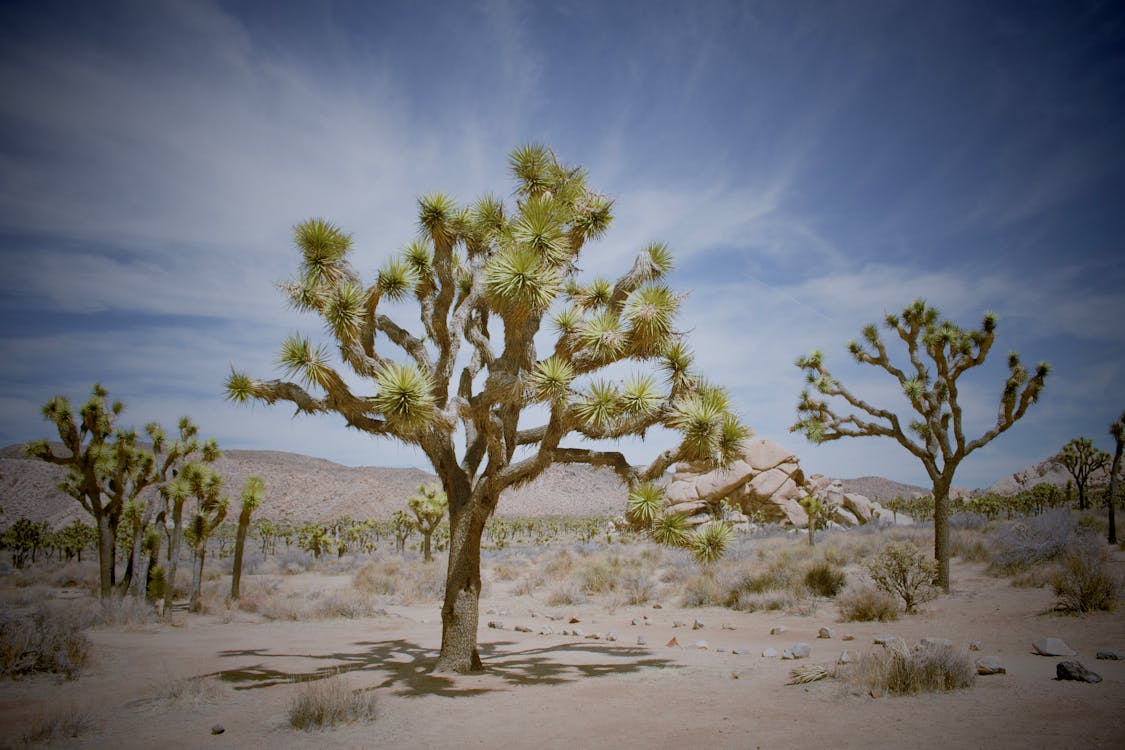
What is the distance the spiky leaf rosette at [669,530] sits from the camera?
25.2 feet

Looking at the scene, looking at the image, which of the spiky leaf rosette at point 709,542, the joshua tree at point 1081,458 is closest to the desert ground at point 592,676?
the spiky leaf rosette at point 709,542

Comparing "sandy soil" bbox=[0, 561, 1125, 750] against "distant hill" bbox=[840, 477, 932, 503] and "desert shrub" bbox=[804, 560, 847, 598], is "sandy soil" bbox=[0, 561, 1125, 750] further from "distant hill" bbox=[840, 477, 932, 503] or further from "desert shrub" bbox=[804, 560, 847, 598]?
"distant hill" bbox=[840, 477, 932, 503]

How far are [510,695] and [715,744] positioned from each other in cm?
272

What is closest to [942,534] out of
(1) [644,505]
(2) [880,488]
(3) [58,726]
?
(1) [644,505]

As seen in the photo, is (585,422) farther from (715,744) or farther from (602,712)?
(715,744)

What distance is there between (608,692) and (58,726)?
5.36 meters

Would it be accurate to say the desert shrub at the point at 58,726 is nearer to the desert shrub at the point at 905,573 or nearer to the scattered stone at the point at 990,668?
the scattered stone at the point at 990,668

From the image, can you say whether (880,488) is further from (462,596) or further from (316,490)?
(462,596)

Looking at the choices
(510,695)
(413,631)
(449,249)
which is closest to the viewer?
(510,695)

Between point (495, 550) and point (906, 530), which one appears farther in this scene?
point (495, 550)

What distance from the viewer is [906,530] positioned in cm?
2138

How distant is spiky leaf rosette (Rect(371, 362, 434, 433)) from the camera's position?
650 cm

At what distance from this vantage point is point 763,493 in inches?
1384

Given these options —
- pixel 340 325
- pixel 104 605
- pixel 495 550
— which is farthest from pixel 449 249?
pixel 495 550
